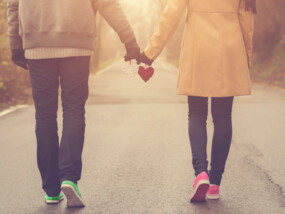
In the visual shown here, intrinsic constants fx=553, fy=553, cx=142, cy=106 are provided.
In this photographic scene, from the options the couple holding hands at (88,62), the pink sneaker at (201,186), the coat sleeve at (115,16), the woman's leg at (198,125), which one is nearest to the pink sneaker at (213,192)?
the couple holding hands at (88,62)

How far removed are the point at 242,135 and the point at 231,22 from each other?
3.38 meters

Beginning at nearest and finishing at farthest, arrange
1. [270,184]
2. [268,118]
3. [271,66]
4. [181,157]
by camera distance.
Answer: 1. [270,184]
2. [181,157]
3. [268,118]
4. [271,66]

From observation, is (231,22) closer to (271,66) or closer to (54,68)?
(54,68)

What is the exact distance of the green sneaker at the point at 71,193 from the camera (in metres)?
3.39

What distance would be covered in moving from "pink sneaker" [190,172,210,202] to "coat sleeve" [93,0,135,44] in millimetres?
1003

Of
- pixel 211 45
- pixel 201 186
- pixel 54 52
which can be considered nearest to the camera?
pixel 54 52

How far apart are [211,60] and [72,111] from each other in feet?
3.17

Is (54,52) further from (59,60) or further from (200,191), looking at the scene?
(200,191)

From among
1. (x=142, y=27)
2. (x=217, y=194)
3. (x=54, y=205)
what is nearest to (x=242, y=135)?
(x=217, y=194)

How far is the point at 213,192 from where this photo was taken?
377 cm

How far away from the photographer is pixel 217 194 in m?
3.80

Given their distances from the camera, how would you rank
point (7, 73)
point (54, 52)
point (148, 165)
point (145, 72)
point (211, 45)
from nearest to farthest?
point (54, 52), point (211, 45), point (145, 72), point (148, 165), point (7, 73)

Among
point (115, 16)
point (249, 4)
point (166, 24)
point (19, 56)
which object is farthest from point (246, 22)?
point (19, 56)

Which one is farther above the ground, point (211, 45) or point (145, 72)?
point (211, 45)
